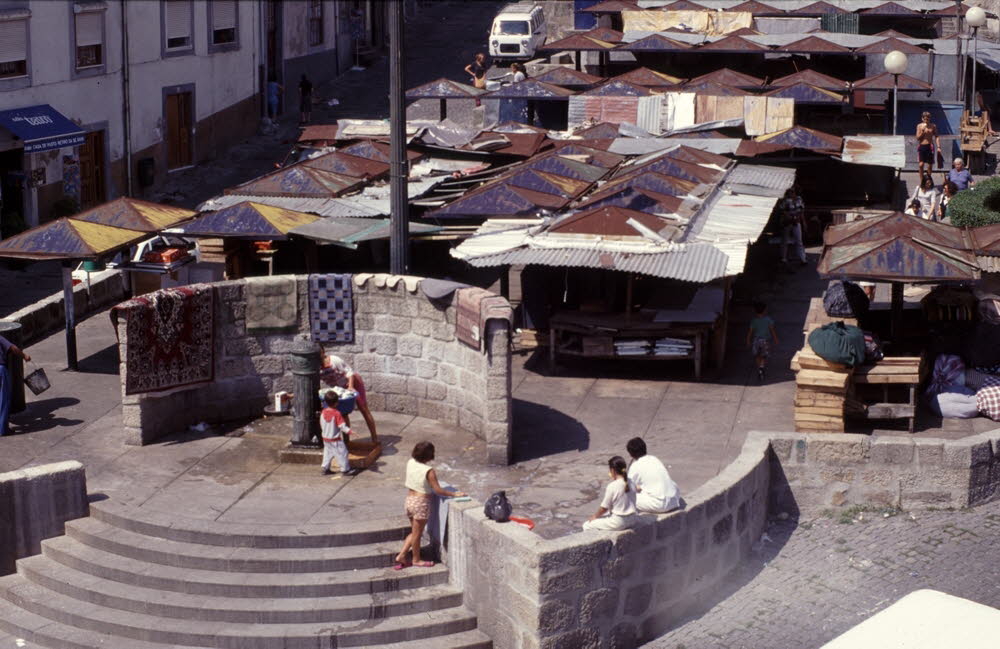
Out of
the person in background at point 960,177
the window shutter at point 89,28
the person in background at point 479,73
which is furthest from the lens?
the person in background at point 479,73

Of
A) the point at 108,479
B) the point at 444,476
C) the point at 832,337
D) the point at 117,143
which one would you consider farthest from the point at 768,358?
the point at 117,143

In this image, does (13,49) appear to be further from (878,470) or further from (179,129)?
(878,470)

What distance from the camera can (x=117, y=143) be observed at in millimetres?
34469

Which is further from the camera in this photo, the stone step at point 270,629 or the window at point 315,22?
the window at point 315,22

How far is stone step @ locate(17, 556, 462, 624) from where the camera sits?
12867 millimetres

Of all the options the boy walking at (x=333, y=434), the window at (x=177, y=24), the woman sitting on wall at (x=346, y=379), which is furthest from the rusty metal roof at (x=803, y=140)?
the window at (x=177, y=24)

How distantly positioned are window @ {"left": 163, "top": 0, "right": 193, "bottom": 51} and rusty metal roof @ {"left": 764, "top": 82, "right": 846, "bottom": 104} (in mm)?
15334

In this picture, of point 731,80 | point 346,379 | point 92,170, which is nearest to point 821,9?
point 731,80

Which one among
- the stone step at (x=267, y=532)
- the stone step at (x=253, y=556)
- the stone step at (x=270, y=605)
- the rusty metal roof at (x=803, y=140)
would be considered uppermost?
the rusty metal roof at (x=803, y=140)

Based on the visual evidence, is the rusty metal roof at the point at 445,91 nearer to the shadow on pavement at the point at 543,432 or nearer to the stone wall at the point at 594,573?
the shadow on pavement at the point at 543,432

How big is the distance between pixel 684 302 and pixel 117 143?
62.4 ft

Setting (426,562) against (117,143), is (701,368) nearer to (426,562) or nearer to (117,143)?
(426,562)

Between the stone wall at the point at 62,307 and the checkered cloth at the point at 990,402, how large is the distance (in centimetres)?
1217

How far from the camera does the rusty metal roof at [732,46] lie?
38.0 metres
